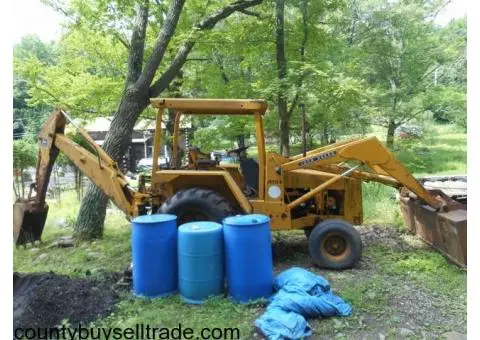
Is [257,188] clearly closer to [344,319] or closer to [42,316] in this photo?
[344,319]

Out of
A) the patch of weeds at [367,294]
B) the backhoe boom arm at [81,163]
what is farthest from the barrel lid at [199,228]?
the backhoe boom arm at [81,163]

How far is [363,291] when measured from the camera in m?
4.70

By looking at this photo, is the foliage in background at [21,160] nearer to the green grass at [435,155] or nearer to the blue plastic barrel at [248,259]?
the blue plastic barrel at [248,259]

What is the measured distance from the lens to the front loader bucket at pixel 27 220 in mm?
6299

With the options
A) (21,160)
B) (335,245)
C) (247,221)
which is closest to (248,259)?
(247,221)

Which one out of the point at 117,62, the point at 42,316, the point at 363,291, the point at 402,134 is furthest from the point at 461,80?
the point at 42,316

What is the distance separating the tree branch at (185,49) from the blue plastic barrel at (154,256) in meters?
4.24

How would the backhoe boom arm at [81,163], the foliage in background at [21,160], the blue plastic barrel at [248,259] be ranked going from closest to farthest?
the blue plastic barrel at [248,259] → the backhoe boom arm at [81,163] → the foliage in background at [21,160]

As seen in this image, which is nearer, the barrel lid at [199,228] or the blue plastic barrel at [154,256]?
the barrel lid at [199,228]

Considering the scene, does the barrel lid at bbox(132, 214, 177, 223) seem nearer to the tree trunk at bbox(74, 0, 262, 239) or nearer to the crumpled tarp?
the crumpled tarp

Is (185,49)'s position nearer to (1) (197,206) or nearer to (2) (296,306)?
(1) (197,206)

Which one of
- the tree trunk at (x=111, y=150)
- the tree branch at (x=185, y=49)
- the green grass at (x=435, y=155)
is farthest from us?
the green grass at (x=435, y=155)

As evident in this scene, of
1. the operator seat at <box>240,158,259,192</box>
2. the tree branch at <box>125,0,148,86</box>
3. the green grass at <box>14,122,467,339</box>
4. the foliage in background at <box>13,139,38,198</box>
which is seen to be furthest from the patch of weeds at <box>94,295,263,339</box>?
the foliage in background at <box>13,139,38,198</box>

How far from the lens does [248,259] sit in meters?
4.43
